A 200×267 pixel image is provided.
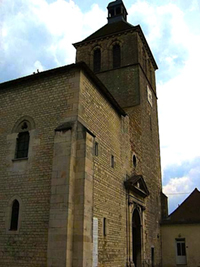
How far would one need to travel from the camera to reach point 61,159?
1013 cm

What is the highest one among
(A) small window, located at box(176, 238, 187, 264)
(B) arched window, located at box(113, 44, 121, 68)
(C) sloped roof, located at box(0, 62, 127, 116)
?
(B) arched window, located at box(113, 44, 121, 68)

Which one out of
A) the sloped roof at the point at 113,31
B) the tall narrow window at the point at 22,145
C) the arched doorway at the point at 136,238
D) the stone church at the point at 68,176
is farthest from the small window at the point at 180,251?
the sloped roof at the point at 113,31

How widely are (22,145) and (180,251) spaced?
13.2 metres

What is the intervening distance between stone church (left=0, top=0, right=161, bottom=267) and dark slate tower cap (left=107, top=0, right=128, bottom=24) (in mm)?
11959

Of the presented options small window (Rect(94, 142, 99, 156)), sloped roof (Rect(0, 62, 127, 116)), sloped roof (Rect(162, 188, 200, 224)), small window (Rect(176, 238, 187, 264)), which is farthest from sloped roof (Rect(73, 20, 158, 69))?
small window (Rect(176, 238, 187, 264))

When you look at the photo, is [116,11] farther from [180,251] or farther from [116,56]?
[180,251]

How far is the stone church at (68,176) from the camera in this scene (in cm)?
955

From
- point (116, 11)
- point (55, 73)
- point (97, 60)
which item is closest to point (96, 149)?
point (55, 73)

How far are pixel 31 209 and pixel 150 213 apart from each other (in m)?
9.95

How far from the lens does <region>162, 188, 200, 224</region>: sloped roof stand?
1962 centimetres

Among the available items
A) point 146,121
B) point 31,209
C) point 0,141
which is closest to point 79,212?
point 31,209

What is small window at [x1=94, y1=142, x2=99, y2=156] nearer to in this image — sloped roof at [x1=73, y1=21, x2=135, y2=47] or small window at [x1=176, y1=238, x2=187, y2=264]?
small window at [x1=176, y1=238, x2=187, y2=264]

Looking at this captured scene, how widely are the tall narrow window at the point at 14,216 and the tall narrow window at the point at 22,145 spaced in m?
1.72

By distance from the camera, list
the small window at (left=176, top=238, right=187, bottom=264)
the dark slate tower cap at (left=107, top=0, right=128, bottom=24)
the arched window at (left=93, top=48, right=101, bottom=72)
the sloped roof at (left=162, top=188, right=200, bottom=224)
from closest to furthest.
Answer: the small window at (left=176, top=238, right=187, bottom=264) < the sloped roof at (left=162, top=188, right=200, bottom=224) < the arched window at (left=93, top=48, right=101, bottom=72) < the dark slate tower cap at (left=107, top=0, right=128, bottom=24)
